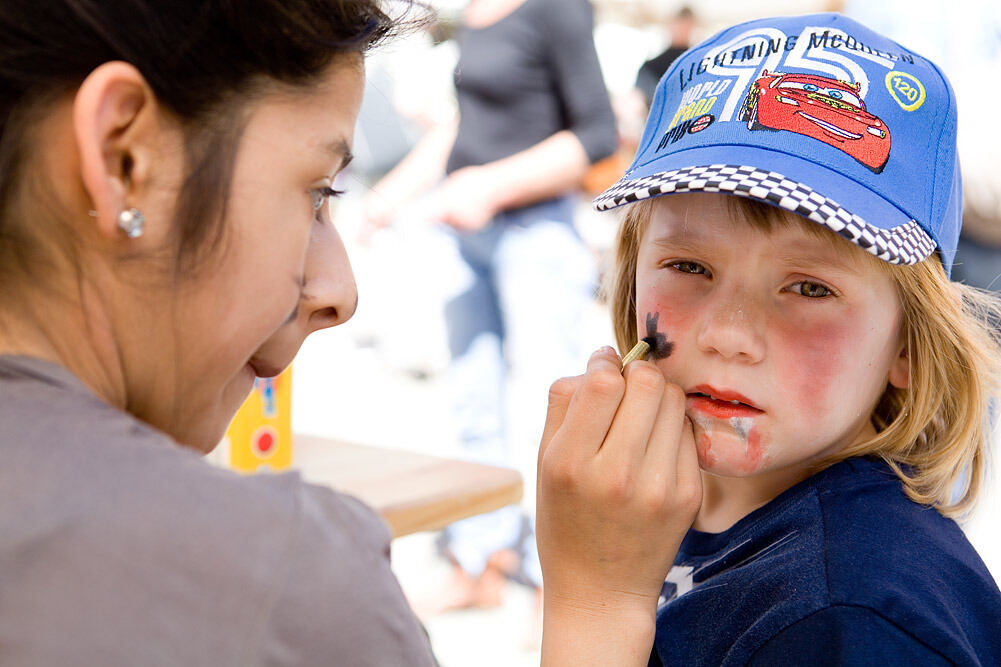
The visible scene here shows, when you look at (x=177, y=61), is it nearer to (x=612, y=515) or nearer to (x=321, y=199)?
(x=321, y=199)

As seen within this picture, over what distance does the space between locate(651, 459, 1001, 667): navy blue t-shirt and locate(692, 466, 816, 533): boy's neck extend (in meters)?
0.07

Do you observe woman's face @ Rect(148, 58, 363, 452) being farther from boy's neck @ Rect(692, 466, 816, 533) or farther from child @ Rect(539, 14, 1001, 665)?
boy's neck @ Rect(692, 466, 816, 533)

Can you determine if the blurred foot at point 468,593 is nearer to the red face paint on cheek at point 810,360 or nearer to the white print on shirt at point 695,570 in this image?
the white print on shirt at point 695,570

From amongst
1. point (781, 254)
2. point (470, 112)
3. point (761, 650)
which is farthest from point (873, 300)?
point (470, 112)

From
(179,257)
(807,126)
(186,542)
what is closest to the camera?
(186,542)

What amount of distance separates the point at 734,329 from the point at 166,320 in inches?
22.3

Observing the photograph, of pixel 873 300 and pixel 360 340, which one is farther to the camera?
pixel 360 340

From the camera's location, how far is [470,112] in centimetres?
264

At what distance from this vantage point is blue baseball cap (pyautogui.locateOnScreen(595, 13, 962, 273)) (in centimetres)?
91

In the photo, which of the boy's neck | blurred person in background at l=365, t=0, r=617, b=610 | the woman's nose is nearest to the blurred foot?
blurred person in background at l=365, t=0, r=617, b=610

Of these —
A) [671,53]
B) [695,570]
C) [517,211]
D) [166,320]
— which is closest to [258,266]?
[166,320]

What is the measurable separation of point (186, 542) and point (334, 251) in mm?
344

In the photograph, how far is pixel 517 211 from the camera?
2.54 metres

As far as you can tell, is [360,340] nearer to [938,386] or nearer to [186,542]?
[938,386]
